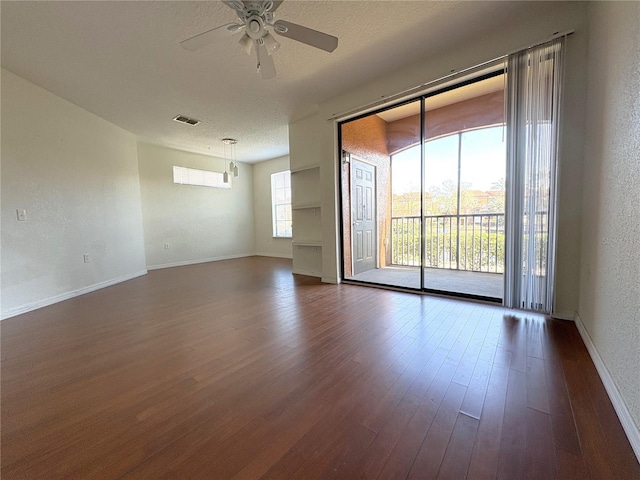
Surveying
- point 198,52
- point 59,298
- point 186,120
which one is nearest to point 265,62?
point 198,52

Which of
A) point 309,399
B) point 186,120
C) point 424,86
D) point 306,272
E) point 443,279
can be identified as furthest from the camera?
point 306,272

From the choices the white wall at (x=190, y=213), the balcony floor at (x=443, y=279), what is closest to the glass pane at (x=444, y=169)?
the balcony floor at (x=443, y=279)

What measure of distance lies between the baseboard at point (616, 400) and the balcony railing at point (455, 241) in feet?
9.46

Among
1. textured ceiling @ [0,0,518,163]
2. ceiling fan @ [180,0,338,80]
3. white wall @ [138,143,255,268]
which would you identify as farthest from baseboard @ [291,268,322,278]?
ceiling fan @ [180,0,338,80]

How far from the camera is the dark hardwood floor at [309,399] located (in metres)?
1.02

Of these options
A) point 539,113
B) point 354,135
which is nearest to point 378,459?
point 539,113

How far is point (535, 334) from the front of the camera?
2.06 meters

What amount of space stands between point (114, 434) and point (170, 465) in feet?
1.33

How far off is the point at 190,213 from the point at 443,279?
5973 mm

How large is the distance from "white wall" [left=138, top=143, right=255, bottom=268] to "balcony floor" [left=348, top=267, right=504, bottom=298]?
4375 millimetres

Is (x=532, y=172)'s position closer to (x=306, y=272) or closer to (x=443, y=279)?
(x=443, y=279)

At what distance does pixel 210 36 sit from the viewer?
1.88 meters

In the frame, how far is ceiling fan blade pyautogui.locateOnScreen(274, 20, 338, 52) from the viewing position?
183 centimetres

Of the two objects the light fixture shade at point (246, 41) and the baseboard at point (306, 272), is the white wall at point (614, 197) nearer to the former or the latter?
the light fixture shade at point (246, 41)
